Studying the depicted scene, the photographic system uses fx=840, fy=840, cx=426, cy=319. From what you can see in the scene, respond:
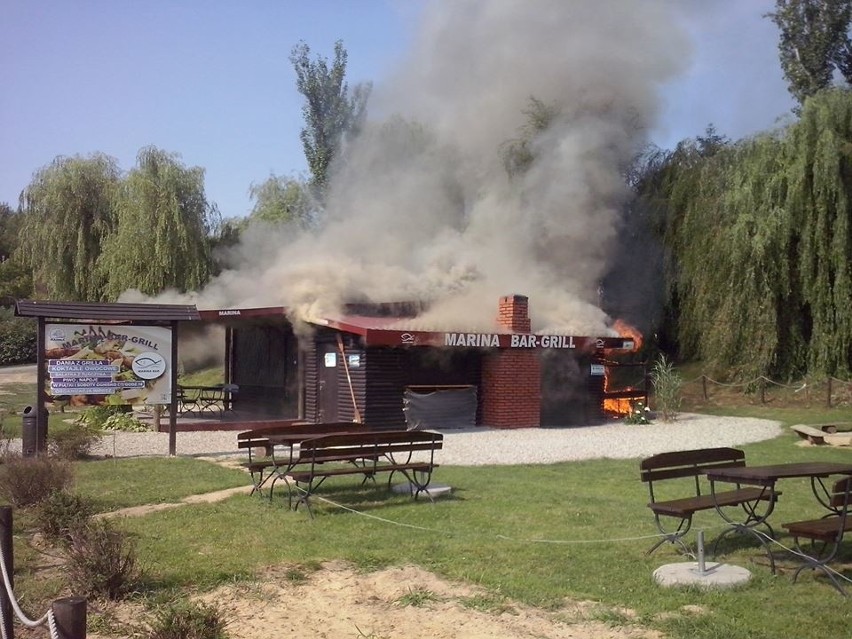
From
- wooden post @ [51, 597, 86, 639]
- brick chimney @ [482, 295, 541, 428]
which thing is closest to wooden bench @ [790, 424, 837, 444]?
brick chimney @ [482, 295, 541, 428]

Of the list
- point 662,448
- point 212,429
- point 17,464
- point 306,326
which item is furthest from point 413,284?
point 17,464

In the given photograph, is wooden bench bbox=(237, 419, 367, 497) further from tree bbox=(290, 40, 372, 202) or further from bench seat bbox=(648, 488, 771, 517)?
tree bbox=(290, 40, 372, 202)

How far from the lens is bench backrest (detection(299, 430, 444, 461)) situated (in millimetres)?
8344

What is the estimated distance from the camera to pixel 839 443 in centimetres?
1404

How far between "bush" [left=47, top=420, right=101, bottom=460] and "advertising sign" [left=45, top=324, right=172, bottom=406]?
48cm

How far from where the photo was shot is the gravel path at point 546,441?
12.9 metres

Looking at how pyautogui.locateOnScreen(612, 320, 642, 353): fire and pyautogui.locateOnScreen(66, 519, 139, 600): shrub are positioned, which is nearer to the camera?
pyautogui.locateOnScreen(66, 519, 139, 600): shrub

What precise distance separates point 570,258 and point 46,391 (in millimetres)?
15480

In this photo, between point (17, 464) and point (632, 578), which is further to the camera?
point (17, 464)

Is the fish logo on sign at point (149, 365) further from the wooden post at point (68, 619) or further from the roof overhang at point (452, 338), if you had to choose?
the wooden post at point (68, 619)

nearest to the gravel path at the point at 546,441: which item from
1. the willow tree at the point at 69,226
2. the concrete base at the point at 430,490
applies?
the concrete base at the point at 430,490

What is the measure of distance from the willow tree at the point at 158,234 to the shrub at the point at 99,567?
23045 mm

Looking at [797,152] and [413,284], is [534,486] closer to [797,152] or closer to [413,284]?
[413,284]

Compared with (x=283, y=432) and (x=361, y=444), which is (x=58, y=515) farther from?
(x=283, y=432)
